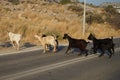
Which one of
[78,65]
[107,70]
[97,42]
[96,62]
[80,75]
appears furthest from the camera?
[97,42]

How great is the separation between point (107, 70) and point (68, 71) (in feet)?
5.68

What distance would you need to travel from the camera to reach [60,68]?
1424 centimetres

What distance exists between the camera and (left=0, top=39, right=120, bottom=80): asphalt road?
1233 centimetres

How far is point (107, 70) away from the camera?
14164 millimetres

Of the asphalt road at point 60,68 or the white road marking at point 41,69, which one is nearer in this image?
the white road marking at point 41,69

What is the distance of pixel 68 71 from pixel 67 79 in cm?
164

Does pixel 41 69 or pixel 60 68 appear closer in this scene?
pixel 41 69

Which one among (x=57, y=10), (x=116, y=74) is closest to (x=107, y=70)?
(x=116, y=74)

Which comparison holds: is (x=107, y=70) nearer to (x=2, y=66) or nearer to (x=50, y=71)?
(x=50, y=71)

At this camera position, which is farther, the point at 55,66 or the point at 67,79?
the point at 55,66

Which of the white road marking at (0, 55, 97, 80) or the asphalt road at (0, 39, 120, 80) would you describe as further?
the asphalt road at (0, 39, 120, 80)

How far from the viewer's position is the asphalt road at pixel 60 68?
12.3 metres

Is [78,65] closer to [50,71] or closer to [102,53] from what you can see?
[50,71]

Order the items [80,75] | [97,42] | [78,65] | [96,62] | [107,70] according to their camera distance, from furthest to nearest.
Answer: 1. [97,42]
2. [96,62]
3. [78,65]
4. [107,70]
5. [80,75]
